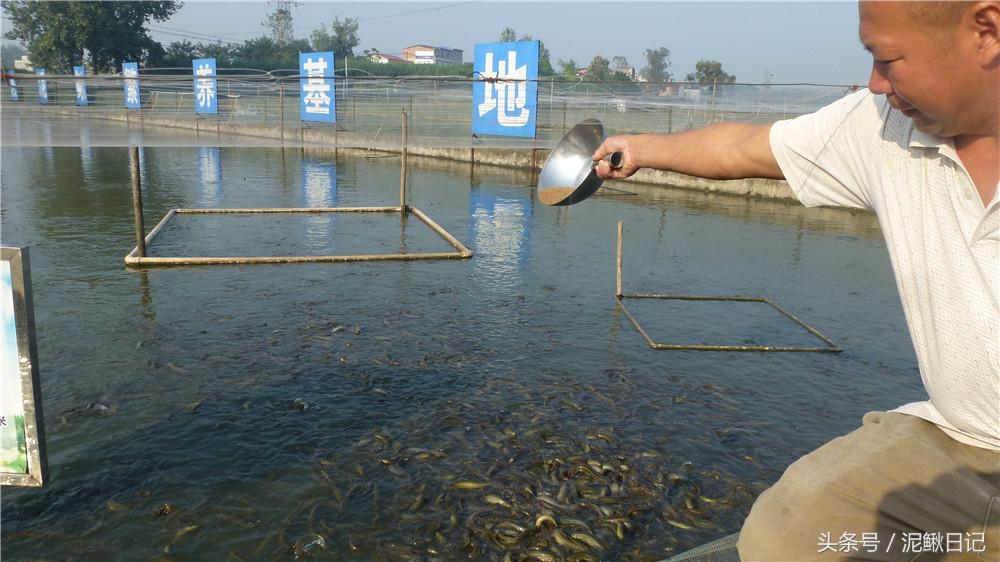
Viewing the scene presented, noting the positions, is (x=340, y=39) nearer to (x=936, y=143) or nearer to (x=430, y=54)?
(x=430, y=54)

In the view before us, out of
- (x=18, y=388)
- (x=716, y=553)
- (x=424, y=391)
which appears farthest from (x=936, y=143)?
(x=424, y=391)

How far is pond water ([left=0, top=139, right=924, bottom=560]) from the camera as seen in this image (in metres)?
5.55

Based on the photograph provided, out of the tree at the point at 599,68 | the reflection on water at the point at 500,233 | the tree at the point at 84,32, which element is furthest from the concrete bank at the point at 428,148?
the tree at the point at 599,68

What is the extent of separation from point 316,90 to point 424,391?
78.8 ft

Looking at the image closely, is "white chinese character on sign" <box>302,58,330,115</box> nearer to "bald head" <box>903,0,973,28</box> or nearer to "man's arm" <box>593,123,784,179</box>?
"man's arm" <box>593,123,784,179</box>

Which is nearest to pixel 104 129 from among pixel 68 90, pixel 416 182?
pixel 416 182

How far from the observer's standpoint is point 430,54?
464 ft

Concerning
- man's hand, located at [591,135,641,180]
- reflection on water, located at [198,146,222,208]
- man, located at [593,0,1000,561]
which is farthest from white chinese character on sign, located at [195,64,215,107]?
man, located at [593,0,1000,561]

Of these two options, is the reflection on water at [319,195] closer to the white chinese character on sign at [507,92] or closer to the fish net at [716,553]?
the white chinese character on sign at [507,92]

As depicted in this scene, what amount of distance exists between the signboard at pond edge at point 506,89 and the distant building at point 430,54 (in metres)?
114

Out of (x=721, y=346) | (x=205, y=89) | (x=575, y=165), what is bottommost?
Result: (x=721, y=346)

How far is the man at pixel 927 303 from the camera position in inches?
70.1

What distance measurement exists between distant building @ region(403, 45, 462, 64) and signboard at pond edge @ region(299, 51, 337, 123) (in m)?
108

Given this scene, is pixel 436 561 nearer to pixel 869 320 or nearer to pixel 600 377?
pixel 600 377
